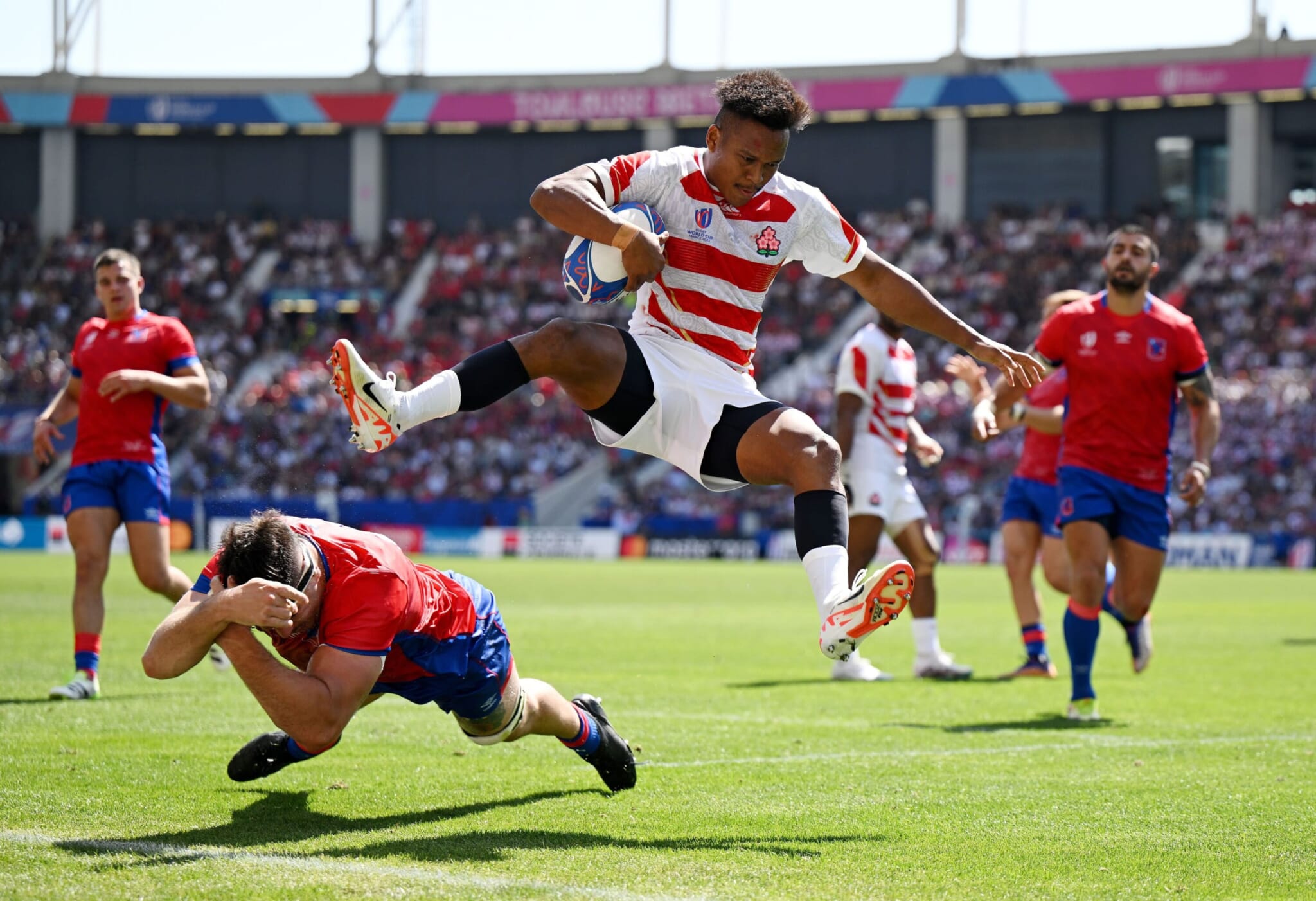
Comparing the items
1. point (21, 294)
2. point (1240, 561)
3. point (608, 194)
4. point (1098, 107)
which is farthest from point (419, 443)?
point (608, 194)

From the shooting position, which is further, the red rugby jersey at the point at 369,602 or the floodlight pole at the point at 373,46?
the floodlight pole at the point at 373,46

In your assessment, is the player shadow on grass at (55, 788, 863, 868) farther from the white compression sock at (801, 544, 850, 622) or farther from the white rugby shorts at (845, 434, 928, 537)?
the white rugby shorts at (845, 434, 928, 537)

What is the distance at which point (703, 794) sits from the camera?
5.61 metres

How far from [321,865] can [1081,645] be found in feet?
17.1

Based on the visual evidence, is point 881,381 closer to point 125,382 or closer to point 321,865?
point 125,382

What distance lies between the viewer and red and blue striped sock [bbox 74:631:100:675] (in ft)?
28.0

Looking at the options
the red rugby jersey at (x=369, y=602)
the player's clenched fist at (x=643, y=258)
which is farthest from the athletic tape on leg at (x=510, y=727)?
the player's clenched fist at (x=643, y=258)

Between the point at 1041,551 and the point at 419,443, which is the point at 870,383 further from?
the point at 419,443

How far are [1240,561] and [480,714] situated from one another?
2975 cm

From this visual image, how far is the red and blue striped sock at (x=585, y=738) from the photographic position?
552 centimetres

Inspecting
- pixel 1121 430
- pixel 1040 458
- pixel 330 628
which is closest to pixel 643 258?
pixel 330 628

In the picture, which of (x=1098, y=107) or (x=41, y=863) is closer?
(x=41, y=863)

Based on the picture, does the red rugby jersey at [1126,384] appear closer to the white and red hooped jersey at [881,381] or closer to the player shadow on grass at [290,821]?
the white and red hooped jersey at [881,381]

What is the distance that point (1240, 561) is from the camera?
3180 cm
